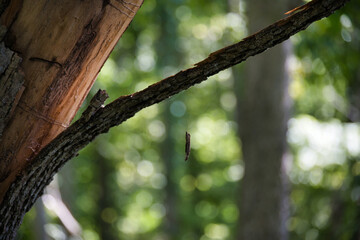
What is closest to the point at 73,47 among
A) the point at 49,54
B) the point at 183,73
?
the point at 49,54

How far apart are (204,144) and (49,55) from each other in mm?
22486

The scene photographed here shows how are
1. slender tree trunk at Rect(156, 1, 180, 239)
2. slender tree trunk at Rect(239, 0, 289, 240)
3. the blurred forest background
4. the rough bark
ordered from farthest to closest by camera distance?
1. slender tree trunk at Rect(156, 1, 180, 239)
2. the blurred forest background
3. slender tree trunk at Rect(239, 0, 289, 240)
4. the rough bark

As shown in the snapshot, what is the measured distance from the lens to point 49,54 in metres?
1.71

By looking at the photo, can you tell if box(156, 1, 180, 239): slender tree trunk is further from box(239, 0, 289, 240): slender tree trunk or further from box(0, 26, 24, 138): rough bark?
box(0, 26, 24, 138): rough bark

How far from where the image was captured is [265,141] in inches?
259

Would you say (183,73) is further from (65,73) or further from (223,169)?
(223,169)

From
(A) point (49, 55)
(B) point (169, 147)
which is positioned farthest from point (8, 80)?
(B) point (169, 147)

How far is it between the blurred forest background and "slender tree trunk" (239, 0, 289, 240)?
0.23ft

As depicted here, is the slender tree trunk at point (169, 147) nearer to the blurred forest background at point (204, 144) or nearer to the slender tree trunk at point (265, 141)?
the blurred forest background at point (204, 144)

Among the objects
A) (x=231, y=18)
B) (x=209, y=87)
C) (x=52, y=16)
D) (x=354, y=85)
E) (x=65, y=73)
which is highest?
(x=209, y=87)

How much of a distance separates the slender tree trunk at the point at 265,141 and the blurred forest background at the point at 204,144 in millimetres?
70

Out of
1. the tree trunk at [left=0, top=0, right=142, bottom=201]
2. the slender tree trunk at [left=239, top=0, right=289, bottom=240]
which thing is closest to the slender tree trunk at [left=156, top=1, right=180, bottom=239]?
the slender tree trunk at [left=239, top=0, right=289, bottom=240]

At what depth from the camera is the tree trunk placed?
170 centimetres

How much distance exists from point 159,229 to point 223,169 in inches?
195
